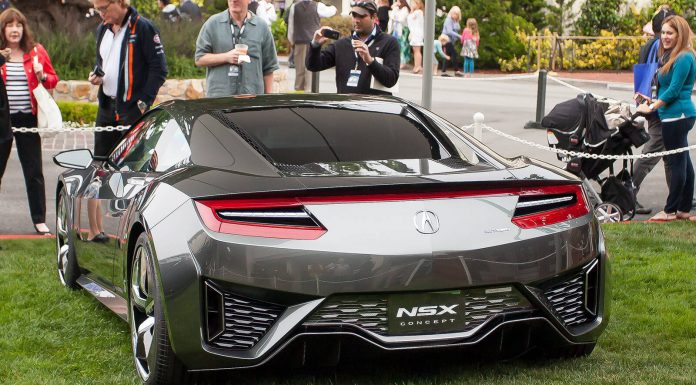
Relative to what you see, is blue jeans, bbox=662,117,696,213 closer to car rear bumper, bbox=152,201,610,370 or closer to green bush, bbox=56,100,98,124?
car rear bumper, bbox=152,201,610,370

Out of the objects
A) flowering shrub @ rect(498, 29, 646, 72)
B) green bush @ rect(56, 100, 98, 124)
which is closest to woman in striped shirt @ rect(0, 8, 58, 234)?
green bush @ rect(56, 100, 98, 124)

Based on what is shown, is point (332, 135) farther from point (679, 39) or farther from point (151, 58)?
point (679, 39)

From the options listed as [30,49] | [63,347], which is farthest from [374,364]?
[30,49]

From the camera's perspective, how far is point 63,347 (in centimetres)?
607

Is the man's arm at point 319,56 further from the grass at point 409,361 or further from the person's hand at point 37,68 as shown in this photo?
the grass at point 409,361

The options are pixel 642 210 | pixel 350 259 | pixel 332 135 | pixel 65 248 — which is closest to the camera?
pixel 350 259

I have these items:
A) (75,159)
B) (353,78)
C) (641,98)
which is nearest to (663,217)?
(641,98)

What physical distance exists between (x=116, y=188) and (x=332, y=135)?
1.15 m

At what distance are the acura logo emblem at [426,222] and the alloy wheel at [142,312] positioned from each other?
1.10 m

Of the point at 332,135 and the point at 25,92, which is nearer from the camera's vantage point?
the point at 332,135

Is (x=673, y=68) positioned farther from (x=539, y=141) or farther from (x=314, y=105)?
(x=539, y=141)

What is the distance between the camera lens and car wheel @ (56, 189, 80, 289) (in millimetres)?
7277

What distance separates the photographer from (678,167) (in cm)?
1102

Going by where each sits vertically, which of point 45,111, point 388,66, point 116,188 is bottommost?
point 45,111
